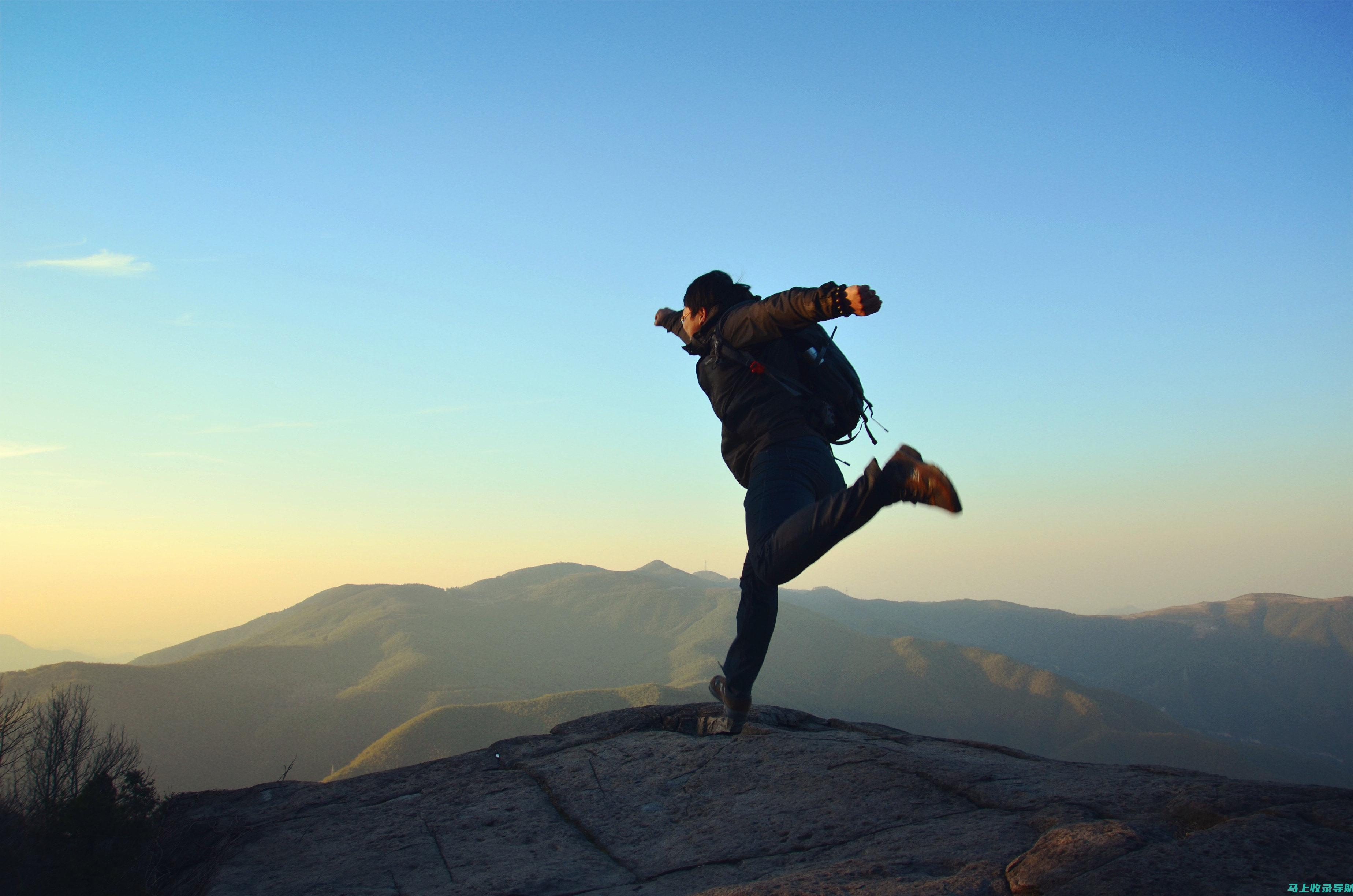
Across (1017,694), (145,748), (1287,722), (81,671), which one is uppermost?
(81,671)

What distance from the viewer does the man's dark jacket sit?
4.25 meters

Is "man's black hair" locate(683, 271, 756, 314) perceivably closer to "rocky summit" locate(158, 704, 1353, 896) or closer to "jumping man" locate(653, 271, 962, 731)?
"jumping man" locate(653, 271, 962, 731)

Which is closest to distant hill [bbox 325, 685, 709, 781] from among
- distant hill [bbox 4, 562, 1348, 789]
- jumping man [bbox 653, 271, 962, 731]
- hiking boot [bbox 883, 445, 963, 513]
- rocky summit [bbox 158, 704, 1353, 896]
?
distant hill [bbox 4, 562, 1348, 789]

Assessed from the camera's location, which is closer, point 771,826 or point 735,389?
point 771,826

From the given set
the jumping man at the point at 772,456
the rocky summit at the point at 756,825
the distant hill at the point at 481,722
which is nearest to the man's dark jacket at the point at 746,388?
the jumping man at the point at 772,456

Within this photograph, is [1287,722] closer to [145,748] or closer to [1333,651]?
[1333,651]

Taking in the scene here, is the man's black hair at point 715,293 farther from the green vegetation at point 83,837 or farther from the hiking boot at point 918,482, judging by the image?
the green vegetation at point 83,837

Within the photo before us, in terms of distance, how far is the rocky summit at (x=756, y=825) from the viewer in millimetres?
3105

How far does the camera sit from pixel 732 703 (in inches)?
222

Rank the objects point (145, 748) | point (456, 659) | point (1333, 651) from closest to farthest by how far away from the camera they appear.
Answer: point (145, 748) → point (456, 659) → point (1333, 651)

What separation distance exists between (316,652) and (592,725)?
540ft

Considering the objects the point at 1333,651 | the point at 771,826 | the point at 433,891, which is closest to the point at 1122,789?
the point at 771,826

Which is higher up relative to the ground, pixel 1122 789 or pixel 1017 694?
pixel 1122 789

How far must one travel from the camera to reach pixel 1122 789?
13.7 feet
